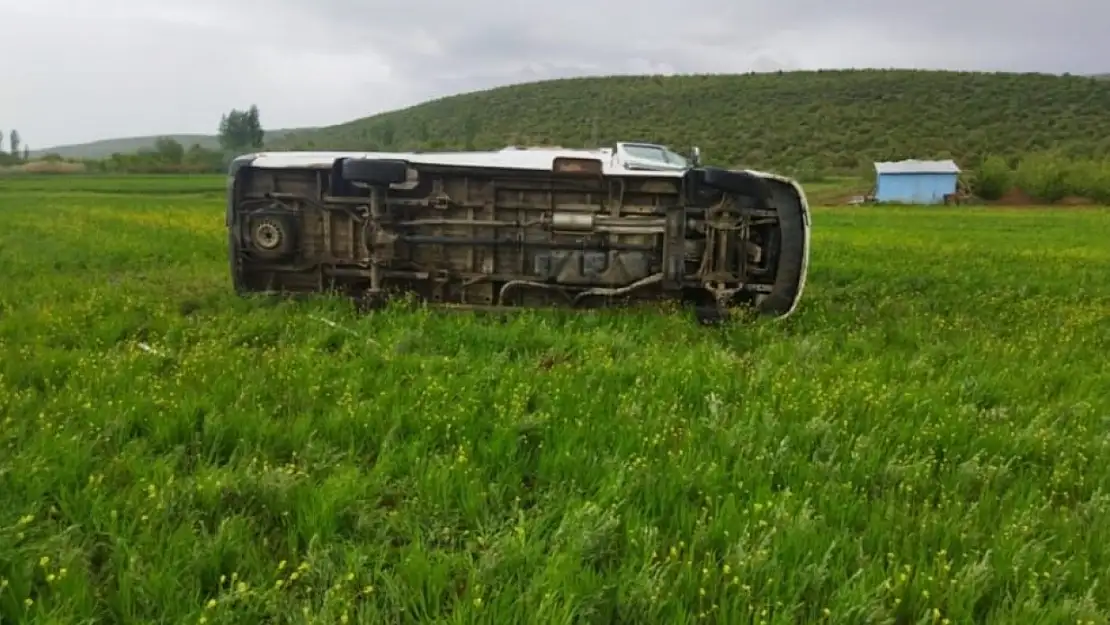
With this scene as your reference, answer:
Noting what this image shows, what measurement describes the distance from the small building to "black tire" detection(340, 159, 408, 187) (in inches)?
1848

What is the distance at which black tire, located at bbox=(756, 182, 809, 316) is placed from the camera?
7.64 m

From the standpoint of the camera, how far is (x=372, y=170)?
7.67 meters

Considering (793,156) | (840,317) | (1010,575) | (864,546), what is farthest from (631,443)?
(793,156)

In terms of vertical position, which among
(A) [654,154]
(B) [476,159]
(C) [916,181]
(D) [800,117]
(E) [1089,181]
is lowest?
(B) [476,159]

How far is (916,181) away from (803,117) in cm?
2159

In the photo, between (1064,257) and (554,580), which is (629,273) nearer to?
(554,580)

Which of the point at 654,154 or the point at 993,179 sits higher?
the point at 993,179

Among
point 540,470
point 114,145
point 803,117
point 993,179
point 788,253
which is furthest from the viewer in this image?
point 114,145

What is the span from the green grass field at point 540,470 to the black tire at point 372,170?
1.42m

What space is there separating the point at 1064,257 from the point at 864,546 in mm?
15583

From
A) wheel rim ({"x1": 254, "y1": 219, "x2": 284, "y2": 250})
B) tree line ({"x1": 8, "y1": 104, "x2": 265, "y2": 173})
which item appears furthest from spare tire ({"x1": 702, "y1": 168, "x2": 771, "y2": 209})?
tree line ({"x1": 8, "y1": 104, "x2": 265, "y2": 173})

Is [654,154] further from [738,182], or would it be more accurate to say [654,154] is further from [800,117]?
[800,117]

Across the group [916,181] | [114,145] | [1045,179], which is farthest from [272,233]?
[114,145]

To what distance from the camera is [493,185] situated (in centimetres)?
793
